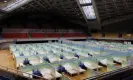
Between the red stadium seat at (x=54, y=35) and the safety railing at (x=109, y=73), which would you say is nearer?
the safety railing at (x=109, y=73)

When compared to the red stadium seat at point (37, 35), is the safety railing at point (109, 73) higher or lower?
lower

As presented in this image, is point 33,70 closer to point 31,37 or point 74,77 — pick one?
point 74,77

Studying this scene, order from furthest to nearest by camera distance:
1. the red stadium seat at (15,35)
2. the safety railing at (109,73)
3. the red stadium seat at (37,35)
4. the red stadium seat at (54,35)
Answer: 1. the red stadium seat at (54,35)
2. the red stadium seat at (37,35)
3. the red stadium seat at (15,35)
4. the safety railing at (109,73)

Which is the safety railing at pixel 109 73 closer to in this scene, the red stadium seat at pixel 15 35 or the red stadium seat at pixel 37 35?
the red stadium seat at pixel 15 35

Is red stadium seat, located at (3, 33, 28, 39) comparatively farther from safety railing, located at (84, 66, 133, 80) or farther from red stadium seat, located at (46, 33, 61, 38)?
safety railing, located at (84, 66, 133, 80)

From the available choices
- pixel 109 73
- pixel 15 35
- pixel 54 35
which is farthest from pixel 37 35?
pixel 109 73

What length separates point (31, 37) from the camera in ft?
97.2

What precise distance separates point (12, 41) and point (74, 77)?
19.5m

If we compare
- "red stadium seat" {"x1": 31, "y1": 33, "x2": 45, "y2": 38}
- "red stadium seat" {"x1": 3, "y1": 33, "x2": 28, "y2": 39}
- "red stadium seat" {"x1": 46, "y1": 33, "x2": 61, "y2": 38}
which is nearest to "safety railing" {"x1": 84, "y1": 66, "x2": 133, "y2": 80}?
"red stadium seat" {"x1": 3, "y1": 33, "x2": 28, "y2": 39}

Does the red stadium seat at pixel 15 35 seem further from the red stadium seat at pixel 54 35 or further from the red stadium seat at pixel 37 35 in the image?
the red stadium seat at pixel 54 35

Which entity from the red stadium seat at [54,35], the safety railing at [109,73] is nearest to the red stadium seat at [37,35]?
the red stadium seat at [54,35]

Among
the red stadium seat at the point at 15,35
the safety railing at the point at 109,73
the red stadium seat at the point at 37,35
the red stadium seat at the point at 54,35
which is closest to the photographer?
the safety railing at the point at 109,73

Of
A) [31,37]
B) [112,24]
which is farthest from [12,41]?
[112,24]

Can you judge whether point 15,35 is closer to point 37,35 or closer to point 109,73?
point 37,35
